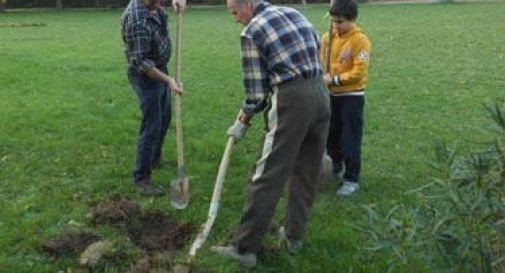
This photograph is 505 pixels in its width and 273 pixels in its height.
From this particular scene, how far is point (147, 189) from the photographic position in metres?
6.30

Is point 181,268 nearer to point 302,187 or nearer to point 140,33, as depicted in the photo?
point 302,187

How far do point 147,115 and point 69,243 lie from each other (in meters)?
1.45

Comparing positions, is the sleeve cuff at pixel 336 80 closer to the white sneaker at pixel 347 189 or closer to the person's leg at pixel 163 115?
the white sneaker at pixel 347 189

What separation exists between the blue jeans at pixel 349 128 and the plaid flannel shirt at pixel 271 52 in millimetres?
1599

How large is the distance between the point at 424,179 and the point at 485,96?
4383mm

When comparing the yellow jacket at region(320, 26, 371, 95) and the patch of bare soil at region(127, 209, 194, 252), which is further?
the yellow jacket at region(320, 26, 371, 95)

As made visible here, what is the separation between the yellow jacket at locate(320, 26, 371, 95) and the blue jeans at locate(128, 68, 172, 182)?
1467mm

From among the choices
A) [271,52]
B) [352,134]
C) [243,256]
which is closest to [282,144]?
[271,52]

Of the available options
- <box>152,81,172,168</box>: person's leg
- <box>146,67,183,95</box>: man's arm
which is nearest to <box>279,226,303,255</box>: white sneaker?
<box>146,67,183,95</box>: man's arm

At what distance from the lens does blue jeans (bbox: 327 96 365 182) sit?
6.21m

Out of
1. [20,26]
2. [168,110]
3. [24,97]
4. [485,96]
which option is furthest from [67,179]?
[20,26]

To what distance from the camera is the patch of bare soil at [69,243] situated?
16.6 ft

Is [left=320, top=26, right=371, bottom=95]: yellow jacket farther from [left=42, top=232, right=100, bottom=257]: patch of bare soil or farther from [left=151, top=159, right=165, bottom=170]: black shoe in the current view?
[left=42, top=232, right=100, bottom=257]: patch of bare soil

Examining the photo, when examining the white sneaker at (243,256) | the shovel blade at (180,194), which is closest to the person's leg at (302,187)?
the white sneaker at (243,256)
